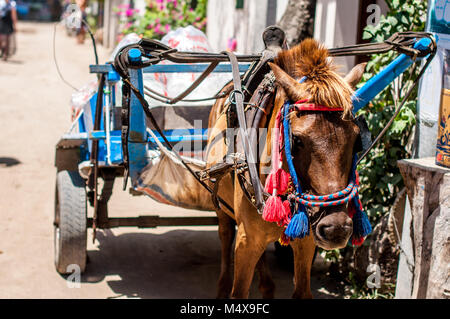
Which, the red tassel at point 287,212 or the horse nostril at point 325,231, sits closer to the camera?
the horse nostril at point 325,231

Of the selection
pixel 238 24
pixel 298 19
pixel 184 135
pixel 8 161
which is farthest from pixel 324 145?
pixel 238 24

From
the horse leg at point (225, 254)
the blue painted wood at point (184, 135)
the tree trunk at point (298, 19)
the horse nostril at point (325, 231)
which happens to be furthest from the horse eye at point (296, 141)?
the tree trunk at point (298, 19)

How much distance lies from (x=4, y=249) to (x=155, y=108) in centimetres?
209

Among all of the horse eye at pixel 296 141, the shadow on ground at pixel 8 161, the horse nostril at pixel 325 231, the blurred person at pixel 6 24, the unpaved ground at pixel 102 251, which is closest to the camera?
the horse nostril at pixel 325 231

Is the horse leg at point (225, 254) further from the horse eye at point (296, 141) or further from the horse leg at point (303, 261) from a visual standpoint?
the horse eye at point (296, 141)

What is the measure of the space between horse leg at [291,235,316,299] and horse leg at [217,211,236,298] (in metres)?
0.95

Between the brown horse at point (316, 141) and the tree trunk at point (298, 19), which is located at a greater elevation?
the tree trunk at point (298, 19)

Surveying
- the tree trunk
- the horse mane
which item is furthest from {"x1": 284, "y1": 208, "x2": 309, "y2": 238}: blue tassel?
the tree trunk

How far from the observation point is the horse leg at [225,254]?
4.68 m

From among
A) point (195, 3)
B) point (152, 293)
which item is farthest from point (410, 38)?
point (195, 3)

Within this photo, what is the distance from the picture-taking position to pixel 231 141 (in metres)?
3.56

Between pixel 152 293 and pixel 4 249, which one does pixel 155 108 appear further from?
pixel 4 249

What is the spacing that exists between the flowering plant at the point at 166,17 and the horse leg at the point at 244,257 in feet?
31.4

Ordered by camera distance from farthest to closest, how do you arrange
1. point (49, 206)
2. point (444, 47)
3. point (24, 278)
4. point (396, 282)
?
point (49, 206) → point (24, 278) → point (396, 282) → point (444, 47)
